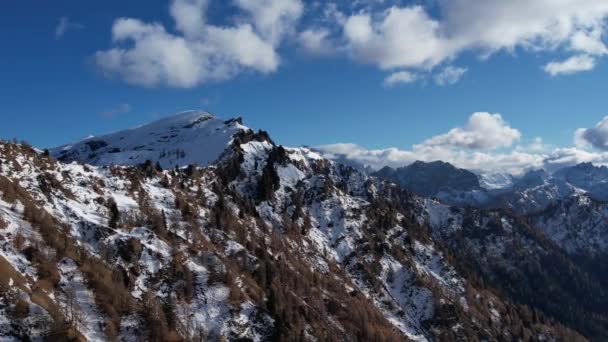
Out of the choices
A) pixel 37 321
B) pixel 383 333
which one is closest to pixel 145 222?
pixel 37 321

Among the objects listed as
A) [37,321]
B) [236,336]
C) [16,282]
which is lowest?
[236,336]

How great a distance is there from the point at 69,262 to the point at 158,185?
3377 inches

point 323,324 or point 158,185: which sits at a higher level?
point 158,185

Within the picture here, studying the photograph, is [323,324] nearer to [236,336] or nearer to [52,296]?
[236,336]

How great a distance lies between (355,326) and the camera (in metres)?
193

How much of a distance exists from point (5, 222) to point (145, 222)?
49.8 meters

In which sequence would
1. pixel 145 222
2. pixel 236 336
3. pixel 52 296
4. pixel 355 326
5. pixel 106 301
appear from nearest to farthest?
1. pixel 52 296
2. pixel 106 301
3. pixel 236 336
4. pixel 145 222
5. pixel 355 326

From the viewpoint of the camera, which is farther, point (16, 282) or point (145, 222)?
point (145, 222)

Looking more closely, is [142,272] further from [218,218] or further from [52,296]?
[218,218]

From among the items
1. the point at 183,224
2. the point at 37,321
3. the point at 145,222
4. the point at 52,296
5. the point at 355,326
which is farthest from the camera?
the point at 355,326

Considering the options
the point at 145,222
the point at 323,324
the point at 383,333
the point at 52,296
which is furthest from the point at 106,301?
the point at 383,333

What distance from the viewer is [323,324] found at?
176500 mm

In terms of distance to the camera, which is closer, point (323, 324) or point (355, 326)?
point (323, 324)

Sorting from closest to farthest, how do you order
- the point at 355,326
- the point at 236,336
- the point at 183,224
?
the point at 236,336 < the point at 183,224 < the point at 355,326
